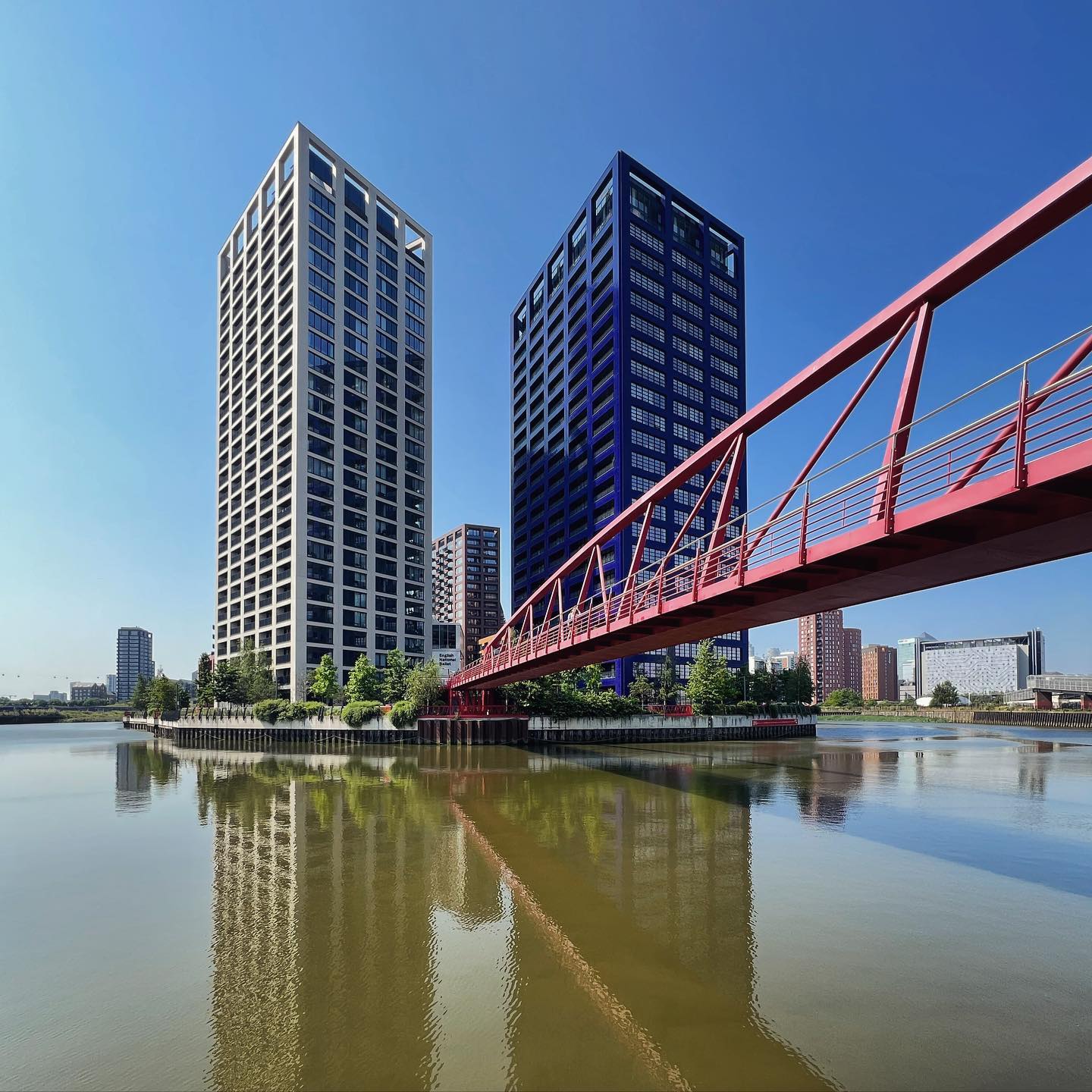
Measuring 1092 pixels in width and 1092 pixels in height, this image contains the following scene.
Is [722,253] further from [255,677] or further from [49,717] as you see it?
[49,717]

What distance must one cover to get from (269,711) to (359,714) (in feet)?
30.7

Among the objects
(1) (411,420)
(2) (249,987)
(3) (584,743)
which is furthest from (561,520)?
(2) (249,987)

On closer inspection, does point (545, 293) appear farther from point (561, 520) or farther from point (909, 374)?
point (909, 374)

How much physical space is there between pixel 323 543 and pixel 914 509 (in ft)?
250

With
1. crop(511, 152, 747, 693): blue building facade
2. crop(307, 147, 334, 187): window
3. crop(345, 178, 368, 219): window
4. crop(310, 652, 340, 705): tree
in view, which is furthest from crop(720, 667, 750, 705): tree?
crop(307, 147, 334, 187): window

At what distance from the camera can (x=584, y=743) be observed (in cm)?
5878

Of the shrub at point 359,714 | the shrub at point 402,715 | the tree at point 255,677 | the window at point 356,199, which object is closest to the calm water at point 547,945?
the shrub at point 402,715

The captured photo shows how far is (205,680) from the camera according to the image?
82812mm

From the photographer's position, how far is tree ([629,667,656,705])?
74.3m

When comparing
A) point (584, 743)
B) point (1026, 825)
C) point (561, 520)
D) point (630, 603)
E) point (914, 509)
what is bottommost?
point (584, 743)

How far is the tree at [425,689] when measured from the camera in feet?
188

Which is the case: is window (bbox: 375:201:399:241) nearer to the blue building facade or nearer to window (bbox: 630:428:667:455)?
the blue building facade

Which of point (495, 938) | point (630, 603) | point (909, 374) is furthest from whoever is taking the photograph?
point (630, 603)

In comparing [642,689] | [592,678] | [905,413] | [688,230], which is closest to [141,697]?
[592,678]
